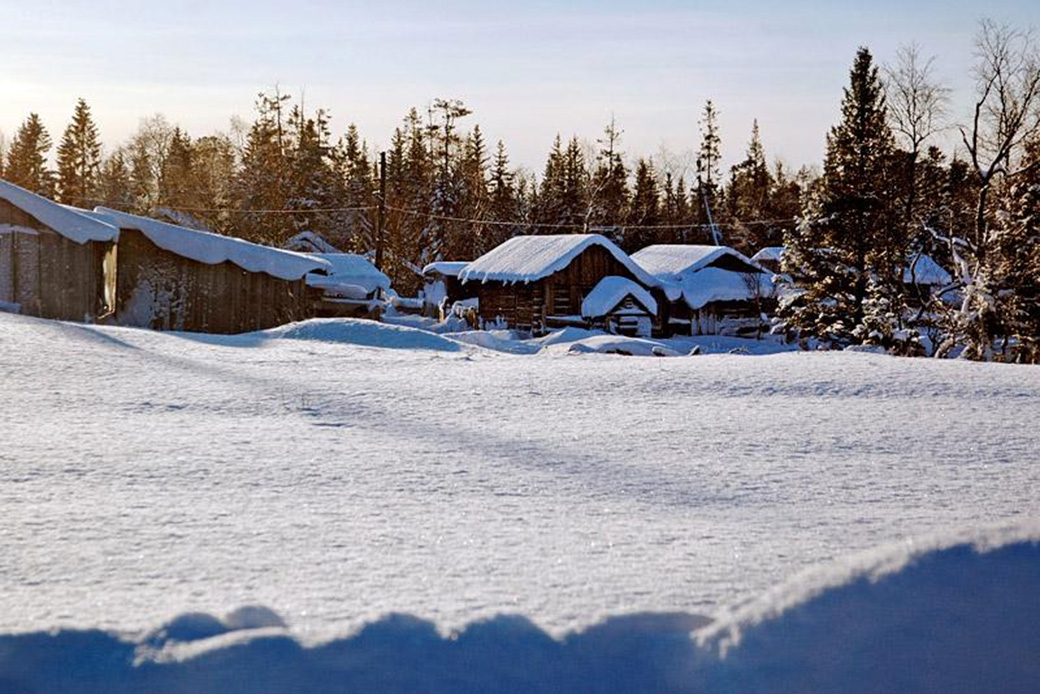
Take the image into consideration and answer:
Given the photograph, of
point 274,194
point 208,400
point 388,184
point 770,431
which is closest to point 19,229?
point 208,400

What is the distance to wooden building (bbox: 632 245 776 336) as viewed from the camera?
147 feet

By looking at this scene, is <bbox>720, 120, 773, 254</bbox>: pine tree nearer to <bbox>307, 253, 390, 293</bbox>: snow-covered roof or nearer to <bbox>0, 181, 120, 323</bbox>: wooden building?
<bbox>307, 253, 390, 293</bbox>: snow-covered roof

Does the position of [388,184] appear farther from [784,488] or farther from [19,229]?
[784,488]

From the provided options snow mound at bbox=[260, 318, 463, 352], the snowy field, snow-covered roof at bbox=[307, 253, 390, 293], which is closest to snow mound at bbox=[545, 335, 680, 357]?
snow mound at bbox=[260, 318, 463, 352]

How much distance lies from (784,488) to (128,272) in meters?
22.0

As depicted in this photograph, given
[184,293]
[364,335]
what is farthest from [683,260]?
[364,335]

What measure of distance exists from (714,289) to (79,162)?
52036mm

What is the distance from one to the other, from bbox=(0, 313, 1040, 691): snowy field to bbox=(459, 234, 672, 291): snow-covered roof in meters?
30.3

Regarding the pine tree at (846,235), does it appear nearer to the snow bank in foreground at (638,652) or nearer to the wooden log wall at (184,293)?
the wooden log wall at (184,293)

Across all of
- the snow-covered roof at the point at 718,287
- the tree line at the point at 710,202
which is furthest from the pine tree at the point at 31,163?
the snow-covered roof at the point at 718,287

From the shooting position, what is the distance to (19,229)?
20.1 meters

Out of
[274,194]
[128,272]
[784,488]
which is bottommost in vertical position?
[784,488]

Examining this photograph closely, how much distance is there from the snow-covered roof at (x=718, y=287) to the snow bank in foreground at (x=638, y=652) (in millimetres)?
42046

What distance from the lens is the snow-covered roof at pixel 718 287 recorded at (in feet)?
145
